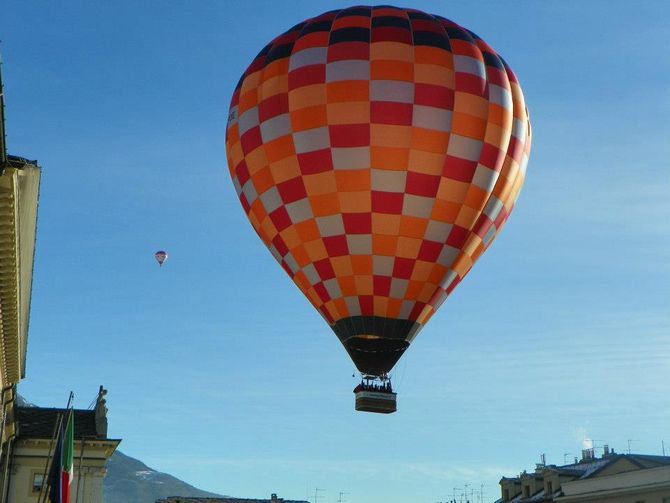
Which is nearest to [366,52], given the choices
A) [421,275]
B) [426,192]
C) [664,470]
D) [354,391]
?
[426,192]

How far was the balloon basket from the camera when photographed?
32531 mm

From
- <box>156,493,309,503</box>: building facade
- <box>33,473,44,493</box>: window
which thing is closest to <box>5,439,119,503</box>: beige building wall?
<box>33,473,44,493</box>: window

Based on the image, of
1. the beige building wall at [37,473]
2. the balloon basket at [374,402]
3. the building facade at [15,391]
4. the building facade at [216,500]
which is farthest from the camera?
the building facade at [216,500]

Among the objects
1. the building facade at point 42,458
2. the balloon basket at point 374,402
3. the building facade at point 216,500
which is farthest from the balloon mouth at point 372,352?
the building facade at point 216,500

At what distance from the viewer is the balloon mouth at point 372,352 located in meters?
33.1

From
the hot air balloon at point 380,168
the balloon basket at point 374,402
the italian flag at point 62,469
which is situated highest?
the hot air balloon at point 380,168

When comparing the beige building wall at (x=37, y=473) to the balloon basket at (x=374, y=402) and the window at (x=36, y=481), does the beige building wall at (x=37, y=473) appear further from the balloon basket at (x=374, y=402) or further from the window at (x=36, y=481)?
the balloon basket at (x=374, y=402)

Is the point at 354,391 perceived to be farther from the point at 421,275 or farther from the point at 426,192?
the point at 426,192

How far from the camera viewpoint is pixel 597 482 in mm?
69000

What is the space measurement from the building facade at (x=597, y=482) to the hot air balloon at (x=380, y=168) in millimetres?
35816

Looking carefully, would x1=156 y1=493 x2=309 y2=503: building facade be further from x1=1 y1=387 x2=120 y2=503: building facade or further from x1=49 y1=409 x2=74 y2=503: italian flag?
x1=49 y1=409 x2=74 y2=503: italian flag

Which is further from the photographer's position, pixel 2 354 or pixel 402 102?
pixel 2 354

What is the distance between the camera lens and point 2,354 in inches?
1730

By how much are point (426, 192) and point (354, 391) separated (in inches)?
276
